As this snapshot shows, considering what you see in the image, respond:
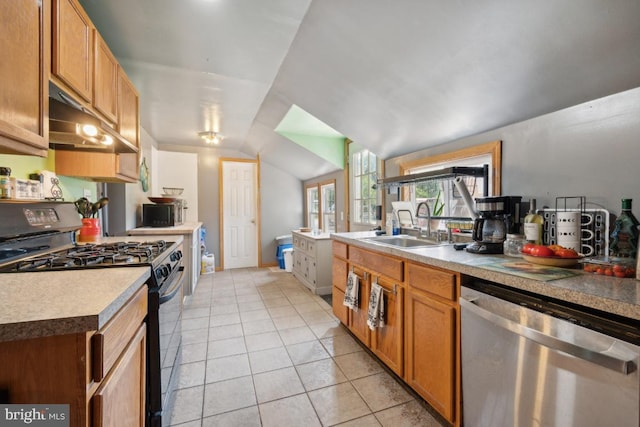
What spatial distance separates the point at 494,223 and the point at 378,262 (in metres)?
0.76

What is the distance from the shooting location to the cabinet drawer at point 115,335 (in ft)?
2.45

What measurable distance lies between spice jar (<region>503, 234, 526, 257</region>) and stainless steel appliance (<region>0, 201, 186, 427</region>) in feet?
6.03

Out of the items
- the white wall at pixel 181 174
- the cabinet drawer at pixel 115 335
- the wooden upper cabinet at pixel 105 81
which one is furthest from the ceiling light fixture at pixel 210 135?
the cabinet drawer at pixel 115 335

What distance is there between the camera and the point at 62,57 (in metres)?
1.25

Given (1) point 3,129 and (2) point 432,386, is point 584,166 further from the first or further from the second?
(1) point 3,129

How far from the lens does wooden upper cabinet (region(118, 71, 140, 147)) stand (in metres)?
1.98

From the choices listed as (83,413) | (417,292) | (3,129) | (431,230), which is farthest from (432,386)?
(3,129)

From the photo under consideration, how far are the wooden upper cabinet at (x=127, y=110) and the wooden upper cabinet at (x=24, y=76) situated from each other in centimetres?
86

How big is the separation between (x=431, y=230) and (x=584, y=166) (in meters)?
1.15

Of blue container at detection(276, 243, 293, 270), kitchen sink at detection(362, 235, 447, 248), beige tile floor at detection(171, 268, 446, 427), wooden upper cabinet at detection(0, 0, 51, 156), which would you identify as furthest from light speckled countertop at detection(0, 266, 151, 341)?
blue container at detection(276, 243, 293, 270)

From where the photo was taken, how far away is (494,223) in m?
1.68

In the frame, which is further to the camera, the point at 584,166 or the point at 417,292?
the point at 417,292

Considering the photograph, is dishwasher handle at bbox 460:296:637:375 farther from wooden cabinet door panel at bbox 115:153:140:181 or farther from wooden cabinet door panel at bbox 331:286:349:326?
wooden cabinet door panel at bbox 115:153:140:181

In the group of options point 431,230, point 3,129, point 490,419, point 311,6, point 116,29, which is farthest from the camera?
point 431,230
